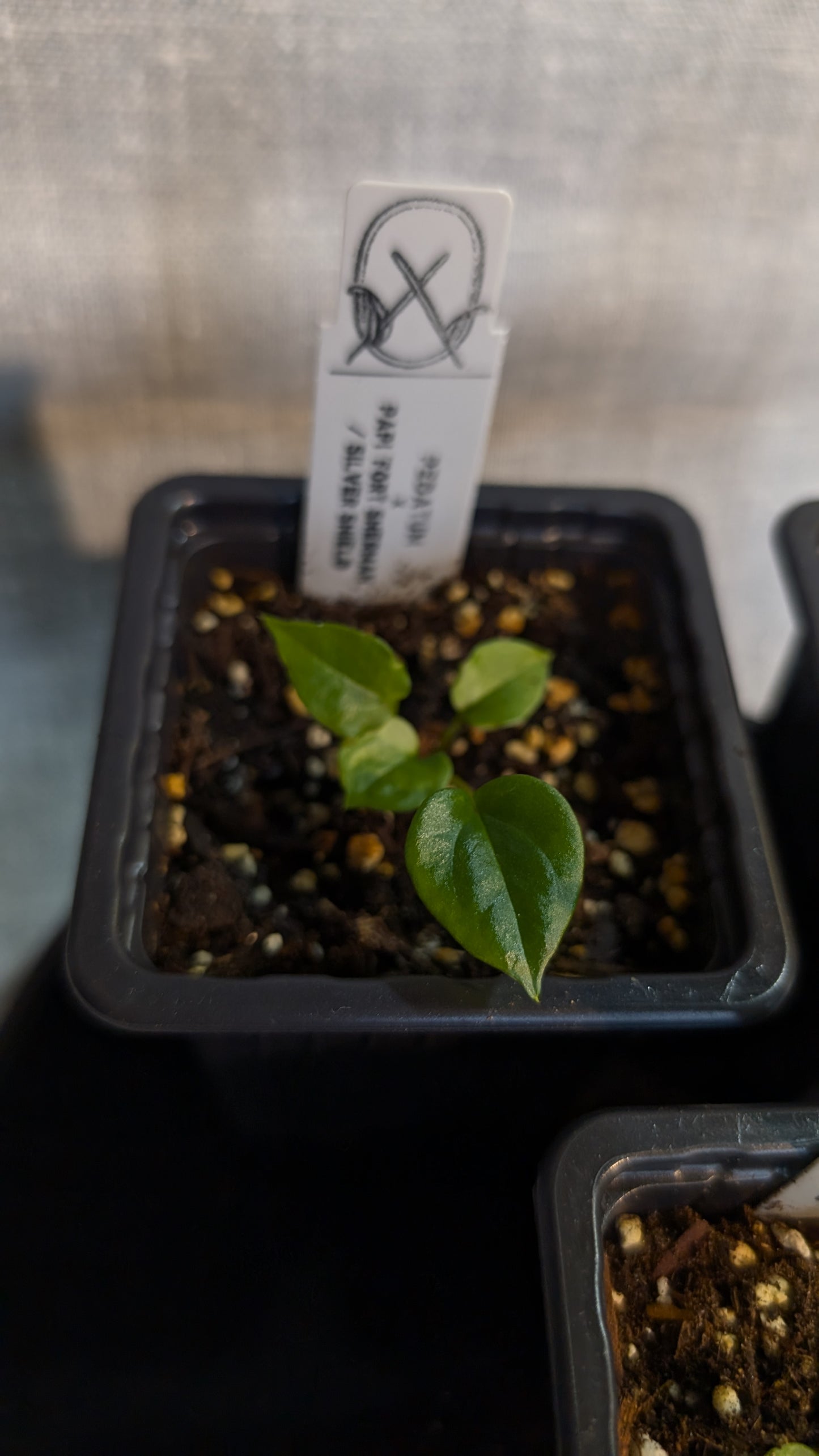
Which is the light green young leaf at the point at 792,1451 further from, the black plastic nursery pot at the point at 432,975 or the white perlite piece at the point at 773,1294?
the black plastic nursery pot at the point at 432,975

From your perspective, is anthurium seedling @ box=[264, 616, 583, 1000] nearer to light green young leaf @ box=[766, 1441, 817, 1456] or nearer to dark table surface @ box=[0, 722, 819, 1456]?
dark table surface @ box=[0, 722, 819, 1456]

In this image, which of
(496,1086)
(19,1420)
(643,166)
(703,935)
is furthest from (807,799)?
(19,1420)

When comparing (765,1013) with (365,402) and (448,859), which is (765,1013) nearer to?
(448,859)

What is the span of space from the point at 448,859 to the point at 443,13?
41cm

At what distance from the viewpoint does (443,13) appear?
0.54m

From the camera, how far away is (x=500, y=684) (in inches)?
24.1

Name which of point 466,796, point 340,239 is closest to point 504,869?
point 466,796

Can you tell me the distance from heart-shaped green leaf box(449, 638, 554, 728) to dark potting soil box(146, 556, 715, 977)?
0.11 ft

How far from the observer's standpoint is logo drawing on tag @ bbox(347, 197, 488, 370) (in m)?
0.49

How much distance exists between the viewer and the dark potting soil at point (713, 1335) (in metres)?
0.44

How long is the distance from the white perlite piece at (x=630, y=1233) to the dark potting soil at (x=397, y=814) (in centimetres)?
11

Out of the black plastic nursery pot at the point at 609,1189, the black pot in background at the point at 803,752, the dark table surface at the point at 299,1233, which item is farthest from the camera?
the black pot in background at the point at 803,752

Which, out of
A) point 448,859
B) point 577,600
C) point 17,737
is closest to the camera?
point 448,859

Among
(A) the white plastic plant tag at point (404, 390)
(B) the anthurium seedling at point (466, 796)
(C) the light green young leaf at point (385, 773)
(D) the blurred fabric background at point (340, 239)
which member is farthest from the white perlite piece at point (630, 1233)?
(D) the blurred fabric background at point (340, 239)
